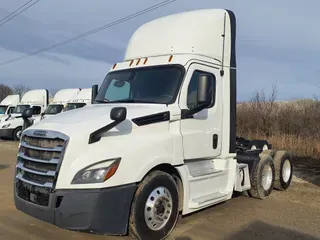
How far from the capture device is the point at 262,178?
8.45m

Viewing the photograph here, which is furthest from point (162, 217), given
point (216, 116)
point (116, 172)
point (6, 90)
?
point (6, 90)

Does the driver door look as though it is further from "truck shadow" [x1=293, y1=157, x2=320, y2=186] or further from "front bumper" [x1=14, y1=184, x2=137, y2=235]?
"truck shadow" [x1=293, y1=157, x2=320, y2=186]

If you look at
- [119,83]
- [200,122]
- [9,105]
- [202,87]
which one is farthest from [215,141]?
[9,105]

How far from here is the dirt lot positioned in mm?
5695

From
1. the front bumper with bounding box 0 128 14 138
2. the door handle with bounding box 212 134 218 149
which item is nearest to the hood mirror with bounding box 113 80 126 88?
the door handle with bounding box 212 134 218 149

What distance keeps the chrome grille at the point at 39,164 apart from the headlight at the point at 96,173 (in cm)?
30

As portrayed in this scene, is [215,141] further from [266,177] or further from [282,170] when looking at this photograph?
[282,170]

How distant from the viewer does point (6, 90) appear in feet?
263

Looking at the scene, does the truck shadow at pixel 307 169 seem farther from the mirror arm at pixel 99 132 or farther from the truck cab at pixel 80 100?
the truck cab at pixel 80 100

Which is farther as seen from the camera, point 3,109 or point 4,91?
point 4,91

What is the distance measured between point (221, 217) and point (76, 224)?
10.3 feet

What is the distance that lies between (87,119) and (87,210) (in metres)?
1.25

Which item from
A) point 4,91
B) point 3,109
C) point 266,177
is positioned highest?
point 4,91

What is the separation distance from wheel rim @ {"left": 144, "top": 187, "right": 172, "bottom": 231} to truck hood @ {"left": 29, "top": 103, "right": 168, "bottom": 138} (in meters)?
1.02
